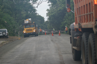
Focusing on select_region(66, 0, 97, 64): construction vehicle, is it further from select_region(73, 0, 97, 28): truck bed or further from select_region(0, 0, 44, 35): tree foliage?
select_region(0, 0, 44, 35): tree foliage

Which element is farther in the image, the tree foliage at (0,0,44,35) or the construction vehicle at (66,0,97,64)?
the tree foliage at (0,0,44,35)

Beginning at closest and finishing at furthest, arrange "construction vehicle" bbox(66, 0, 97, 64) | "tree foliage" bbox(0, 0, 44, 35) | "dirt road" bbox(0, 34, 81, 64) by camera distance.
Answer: "construction vehicle" bbox(66, 0, 97, 64) < "dirt road" bbox(0, 34, 81, 64) < "tree foliage" bbox(0, 0, 44, 35)

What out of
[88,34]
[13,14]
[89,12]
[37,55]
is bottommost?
[37,55]

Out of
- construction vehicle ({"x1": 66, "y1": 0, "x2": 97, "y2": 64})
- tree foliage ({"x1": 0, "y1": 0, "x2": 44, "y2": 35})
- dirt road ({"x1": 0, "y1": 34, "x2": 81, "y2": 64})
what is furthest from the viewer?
tree foliage ({"x1": 0, "y1": 0, "x2": 44, "y2": 35})

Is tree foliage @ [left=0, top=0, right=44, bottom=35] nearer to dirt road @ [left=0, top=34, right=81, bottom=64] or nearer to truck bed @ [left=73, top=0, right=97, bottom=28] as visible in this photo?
dirt road @ [left=0, top=34, right=81, bottom=64]

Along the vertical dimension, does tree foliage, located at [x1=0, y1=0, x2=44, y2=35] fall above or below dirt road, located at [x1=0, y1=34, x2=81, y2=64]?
above

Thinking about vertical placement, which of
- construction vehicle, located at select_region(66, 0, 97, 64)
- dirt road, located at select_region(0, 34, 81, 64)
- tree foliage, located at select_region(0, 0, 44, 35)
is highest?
tree foliage, located at select_region(0, 0, 44, 35)

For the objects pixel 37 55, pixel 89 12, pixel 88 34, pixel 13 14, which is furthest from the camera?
pixel 13 14

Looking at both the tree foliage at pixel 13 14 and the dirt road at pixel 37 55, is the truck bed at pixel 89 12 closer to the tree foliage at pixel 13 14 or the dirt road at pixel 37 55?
the dirt road at pixel 37 55

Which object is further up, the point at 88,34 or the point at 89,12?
the point at 89,12

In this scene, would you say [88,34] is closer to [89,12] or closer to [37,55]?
[89,12]

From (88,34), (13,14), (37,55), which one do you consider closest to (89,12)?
(88,34)

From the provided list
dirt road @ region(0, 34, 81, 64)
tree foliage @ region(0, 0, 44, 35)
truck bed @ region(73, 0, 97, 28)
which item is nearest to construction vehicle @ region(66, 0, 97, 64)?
truck bed @ region(73, 0, 97, 28)

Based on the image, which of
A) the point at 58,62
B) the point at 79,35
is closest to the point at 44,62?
the point at 58,62
